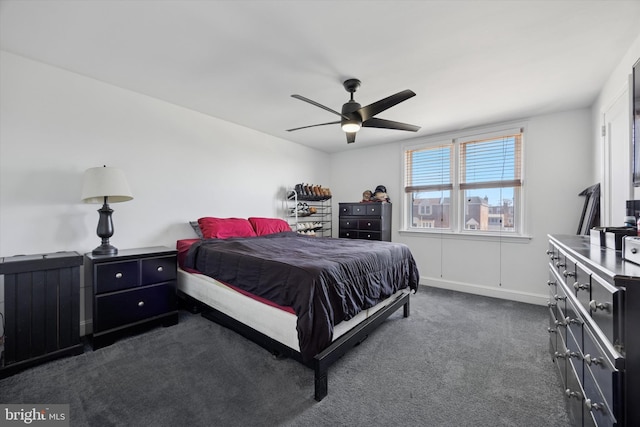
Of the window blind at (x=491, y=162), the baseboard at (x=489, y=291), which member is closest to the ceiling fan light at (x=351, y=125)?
the window blind at (x=491, y=162)

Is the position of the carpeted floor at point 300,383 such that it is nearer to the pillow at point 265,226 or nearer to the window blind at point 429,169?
the pillow at point 265,226

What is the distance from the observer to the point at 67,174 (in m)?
2.48

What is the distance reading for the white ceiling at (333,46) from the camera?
5.47ft

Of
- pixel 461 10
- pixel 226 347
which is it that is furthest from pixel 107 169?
pixel 461 10

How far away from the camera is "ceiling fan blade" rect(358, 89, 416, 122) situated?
2084 mm

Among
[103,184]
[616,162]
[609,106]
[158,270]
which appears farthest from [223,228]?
[609,106]

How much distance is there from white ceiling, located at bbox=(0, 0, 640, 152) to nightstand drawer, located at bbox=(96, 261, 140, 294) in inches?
71.8

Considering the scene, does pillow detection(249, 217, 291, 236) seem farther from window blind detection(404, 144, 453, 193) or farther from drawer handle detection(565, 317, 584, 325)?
drawer handle detection(565, 317, 584, 325)

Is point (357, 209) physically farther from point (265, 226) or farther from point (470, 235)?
point (470, 235)

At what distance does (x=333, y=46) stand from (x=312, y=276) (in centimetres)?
177

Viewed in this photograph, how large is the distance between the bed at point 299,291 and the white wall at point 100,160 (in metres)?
0.66

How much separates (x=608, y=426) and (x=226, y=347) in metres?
2.32

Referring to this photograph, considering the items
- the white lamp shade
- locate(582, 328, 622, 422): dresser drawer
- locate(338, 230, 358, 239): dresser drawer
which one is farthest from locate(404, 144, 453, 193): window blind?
the white lamp shade

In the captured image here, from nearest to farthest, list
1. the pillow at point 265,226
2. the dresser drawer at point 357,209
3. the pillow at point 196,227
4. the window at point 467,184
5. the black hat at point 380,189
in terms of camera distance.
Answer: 1. the pillow at point 196,227
2. the window at point 467,184
3. the pillow at point 265,226
4. the dresser drawer at point 357,209
5. the black hat at point 380,189
